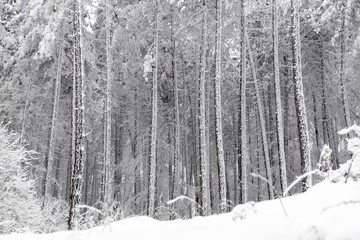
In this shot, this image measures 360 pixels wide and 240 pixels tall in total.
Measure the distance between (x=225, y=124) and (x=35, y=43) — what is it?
1516 cm

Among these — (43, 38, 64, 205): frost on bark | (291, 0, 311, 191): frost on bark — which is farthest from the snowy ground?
(43, 38, 64, 205): frost on bark

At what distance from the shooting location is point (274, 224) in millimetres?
2033

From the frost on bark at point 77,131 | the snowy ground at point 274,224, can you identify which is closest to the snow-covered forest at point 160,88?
the frost on bark at point 77,131

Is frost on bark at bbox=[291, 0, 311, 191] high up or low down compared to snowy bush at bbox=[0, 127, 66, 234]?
up

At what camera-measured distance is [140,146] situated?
23625 mm

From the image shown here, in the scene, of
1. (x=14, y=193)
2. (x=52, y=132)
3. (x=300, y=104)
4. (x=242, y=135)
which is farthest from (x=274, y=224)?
(x=52, y=132)

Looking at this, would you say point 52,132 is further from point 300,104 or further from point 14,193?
point 300,104

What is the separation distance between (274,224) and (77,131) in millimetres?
10108

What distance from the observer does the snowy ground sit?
75.5 inches

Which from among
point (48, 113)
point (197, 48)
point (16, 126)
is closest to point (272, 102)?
point (197, 48)

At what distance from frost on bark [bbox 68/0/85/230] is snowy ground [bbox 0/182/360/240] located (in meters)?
8.18

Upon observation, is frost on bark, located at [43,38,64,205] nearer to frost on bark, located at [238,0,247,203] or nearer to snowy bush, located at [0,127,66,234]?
snowy bush, located at [0,127,66,234]

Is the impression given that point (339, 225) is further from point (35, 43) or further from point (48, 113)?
point (48, 113)

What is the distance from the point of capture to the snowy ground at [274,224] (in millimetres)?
1917
